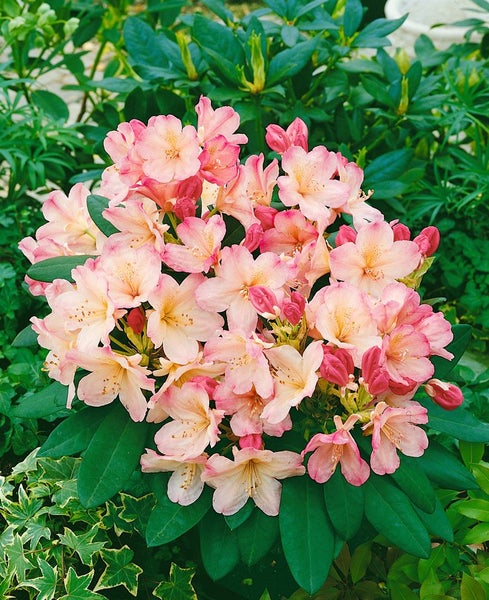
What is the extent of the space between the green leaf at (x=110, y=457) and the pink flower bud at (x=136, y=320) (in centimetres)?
19

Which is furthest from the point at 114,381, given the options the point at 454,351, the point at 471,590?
the point at 471,590

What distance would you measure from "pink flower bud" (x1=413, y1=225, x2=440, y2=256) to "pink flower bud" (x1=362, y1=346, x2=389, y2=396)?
1.03ft

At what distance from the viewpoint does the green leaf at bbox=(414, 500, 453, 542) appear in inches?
56.9

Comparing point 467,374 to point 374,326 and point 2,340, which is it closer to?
point 374,326

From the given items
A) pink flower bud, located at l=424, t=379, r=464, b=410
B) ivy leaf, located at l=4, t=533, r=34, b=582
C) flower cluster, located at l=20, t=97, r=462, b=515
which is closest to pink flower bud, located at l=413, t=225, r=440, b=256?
flower cluster, located at l=20, t=97, r=462, b=515

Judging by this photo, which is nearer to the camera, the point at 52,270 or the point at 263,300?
the point at 263,300

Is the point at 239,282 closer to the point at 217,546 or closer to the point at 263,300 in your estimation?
the point at 263,300

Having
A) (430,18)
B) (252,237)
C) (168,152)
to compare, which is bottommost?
(430,18)

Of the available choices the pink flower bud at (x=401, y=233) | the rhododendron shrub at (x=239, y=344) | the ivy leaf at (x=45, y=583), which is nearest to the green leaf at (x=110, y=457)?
the rhododendron shrub at (x=239, y=344)

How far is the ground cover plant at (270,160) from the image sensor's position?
1.63 meters

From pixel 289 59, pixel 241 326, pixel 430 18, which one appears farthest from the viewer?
pixel 430 18

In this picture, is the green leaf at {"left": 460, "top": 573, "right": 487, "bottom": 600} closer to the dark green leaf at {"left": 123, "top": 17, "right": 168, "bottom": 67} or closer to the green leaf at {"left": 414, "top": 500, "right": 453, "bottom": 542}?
the green leaf at {"left": 414, "top": 500, "right": 453, "bottom": 542}

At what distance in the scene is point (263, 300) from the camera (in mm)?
1296

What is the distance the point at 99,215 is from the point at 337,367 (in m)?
0.58
